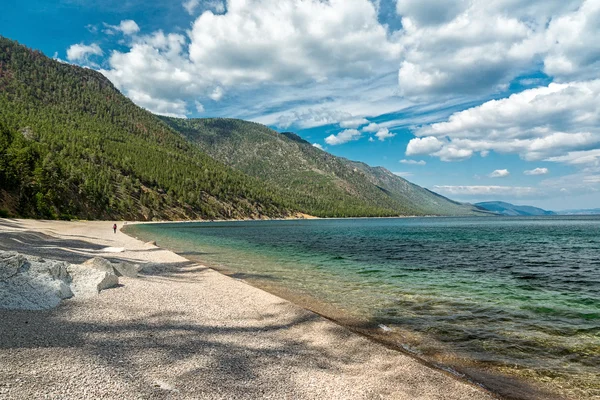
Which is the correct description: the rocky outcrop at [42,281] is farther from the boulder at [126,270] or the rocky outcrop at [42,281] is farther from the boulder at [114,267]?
the boulder at [126,270]

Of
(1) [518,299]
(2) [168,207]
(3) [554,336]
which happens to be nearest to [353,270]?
(1) [518,299]

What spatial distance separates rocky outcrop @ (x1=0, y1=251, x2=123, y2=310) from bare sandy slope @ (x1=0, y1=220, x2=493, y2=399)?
0.68 metres

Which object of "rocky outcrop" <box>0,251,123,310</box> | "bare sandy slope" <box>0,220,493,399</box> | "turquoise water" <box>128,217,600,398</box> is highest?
"rocky outcrop" <box>0,251,123,310</box>

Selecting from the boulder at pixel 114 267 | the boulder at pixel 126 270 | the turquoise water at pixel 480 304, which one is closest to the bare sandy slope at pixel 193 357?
the turquoise water at pixel 480 304

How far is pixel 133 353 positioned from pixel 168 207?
182516 millimetres

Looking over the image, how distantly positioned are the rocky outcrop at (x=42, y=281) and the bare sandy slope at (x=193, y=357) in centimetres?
68

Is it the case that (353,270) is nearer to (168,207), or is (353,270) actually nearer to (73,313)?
(73,313)

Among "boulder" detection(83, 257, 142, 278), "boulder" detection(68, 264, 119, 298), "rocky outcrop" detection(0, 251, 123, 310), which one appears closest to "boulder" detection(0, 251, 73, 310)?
"rocky outcrop" detection(0, 251, 123, 310)

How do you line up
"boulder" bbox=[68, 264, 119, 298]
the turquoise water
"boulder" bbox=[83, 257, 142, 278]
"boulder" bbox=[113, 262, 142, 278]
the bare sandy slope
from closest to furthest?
1. the bare sandy slope
2. the turquoise water
3. "boulder" bbox=[68, 264, 119, 298]
4. "boulder" bbox=[83, 257, 142, 278]
5. "boulder" bbox=[113, 262, 142, 278]

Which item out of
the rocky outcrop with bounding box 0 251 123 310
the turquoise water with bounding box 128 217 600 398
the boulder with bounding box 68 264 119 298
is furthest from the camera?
the boulder with bounding box 68 264 119 298

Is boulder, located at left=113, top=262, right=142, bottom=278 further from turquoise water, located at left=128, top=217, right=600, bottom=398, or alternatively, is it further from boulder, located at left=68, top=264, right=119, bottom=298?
turquoise water, located at left=128, top=217, right=600, bottom=398

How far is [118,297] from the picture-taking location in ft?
47.0

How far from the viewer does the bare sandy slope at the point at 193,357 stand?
6.88 metres

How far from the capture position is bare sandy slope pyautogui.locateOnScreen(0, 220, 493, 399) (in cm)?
688
